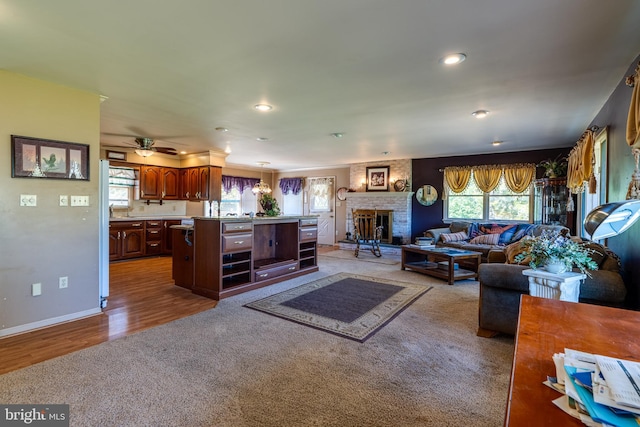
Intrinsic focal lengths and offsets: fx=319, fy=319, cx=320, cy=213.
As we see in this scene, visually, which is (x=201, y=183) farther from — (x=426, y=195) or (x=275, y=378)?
(x=275, y=378)

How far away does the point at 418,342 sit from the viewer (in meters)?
2.84

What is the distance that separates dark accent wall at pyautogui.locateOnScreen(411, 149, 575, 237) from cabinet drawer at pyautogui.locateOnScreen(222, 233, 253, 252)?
15.9 ft

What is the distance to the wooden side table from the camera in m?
2.37

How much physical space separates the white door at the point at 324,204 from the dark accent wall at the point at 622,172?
6.76m

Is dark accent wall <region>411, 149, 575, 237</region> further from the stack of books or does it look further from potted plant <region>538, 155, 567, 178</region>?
the stack of books

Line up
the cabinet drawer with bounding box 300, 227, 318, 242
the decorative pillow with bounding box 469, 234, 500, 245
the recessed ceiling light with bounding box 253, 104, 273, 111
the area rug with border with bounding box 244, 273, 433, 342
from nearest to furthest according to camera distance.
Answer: the area rug with border with bounding box 244, 273, 433, 342 < the recessed ceiling light with bounding box 253, 104, 273, 111 < the cabinet drawer with bounding box 300, 227, 318, 242 < the decorative pillow with bounding box 469, 234, 500, 245

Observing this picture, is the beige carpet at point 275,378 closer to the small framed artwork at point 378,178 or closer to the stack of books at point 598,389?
the stack of books at point 598,389

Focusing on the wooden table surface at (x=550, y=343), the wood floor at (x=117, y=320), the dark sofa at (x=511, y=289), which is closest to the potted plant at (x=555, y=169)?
the dark sofa at (x=511, y=289)

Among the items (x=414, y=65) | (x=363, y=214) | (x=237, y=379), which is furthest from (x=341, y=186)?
(x=237, y=379)

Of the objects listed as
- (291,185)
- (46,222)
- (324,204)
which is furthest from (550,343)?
(291,185)

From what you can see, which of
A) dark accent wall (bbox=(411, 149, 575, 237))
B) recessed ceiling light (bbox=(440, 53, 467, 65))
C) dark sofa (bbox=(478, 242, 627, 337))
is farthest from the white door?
recessed ceiling light (bbox=(440, 53, 467, 65))

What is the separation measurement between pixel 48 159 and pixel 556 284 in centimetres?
459

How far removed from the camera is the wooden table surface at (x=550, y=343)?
2.49 feet

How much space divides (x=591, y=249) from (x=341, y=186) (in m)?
6.81
